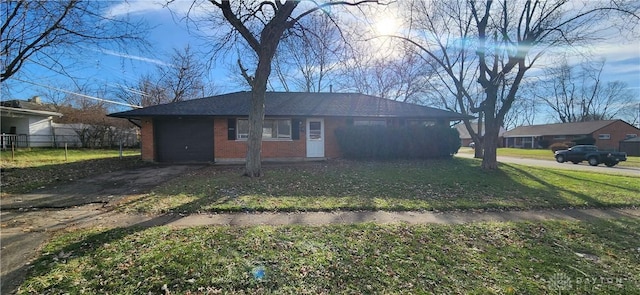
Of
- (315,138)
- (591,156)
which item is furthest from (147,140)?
Answer: (591,156)

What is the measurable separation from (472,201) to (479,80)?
819 centimetres

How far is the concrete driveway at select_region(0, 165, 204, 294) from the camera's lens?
3.61 metres

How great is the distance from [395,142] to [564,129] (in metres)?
42.7

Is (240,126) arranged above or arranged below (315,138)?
above

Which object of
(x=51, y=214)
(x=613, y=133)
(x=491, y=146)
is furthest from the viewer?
(x=613, y=133)

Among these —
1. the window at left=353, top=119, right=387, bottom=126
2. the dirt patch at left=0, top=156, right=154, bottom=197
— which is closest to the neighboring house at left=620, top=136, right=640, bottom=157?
the window at left=353, top=119, right=387, bottom=126

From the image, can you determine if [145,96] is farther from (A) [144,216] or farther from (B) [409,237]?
(B) [409,237]

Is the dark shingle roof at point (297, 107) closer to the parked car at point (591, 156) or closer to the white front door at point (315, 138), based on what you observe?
the white front door at point (315, 138)

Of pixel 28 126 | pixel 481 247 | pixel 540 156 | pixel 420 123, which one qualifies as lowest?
pixel 540 156

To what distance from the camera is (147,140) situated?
14344mm

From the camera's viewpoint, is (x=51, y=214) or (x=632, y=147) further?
(x=632, y=147)

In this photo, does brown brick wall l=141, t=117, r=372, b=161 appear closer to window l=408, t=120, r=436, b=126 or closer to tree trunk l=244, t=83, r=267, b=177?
window l=408, t=120, r=436, b=126

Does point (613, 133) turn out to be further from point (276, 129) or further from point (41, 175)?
point (41, 175)

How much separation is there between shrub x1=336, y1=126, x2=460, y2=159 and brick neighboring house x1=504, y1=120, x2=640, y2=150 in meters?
34.8
